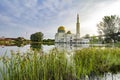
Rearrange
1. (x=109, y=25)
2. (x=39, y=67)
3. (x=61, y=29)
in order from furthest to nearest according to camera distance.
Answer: (x=61, y=29) < (x=109, y=25) < (x=39, y=67)

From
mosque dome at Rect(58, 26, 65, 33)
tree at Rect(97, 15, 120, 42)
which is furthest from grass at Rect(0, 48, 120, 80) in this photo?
mosque dome at Rect(58, 26, 65, 33)

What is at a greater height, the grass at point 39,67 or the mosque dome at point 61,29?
the mosque dome at point 61,29

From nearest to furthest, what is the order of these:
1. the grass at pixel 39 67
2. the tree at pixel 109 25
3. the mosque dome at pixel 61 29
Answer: the grass at pixel 39 67, the tree at pixel 109 25, the mosque dome at pixel 61 29

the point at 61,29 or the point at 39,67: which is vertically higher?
the point at 61,29

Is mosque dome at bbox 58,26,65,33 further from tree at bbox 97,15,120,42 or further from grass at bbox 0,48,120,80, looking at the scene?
grass at bbox 0,48,120,80

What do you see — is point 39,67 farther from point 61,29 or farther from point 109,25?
point 61,29

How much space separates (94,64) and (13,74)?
4.26 metres

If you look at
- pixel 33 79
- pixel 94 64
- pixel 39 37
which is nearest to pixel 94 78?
pixel 94 64

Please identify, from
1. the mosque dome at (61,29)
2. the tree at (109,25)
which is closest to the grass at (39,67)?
the tree at (109,25)

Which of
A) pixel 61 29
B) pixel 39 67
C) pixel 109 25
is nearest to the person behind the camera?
pixel 39 67

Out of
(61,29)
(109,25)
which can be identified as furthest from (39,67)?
(61,29)

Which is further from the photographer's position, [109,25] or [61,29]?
[61,29]

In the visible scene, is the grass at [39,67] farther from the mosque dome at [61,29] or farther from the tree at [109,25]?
the mosque dome at [61,29]

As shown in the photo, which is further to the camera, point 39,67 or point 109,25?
point 109,25
